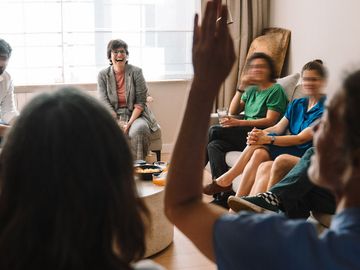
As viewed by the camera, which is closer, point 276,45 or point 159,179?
point 159,179

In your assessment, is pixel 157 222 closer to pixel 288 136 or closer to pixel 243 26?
pixel 288 136

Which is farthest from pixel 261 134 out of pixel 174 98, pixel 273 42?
pixel 174 98

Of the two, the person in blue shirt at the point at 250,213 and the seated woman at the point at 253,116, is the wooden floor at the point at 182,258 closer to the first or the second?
the seated woman at the point at 253,116

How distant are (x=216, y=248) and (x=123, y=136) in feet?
0.69

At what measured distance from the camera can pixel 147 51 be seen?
529cm

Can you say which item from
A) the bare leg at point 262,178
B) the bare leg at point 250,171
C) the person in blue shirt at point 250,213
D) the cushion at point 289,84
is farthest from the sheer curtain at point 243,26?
the person in blue shirt at point 250,213

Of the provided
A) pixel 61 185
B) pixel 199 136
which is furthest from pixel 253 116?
pixel 61 185

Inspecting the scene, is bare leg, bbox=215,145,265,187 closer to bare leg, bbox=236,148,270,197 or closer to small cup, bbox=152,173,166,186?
bare leg, bbox=236,148,270,197

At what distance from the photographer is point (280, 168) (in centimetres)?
306

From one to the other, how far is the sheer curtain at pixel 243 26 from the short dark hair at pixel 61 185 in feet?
14.8

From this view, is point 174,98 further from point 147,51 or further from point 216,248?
point 216,248

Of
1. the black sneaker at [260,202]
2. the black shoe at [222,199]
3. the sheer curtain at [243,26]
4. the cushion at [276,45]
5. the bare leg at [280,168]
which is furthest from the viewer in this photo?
the sheer curtain at [243,26]

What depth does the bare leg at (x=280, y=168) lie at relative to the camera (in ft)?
10.0

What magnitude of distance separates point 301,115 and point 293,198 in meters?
0.79
